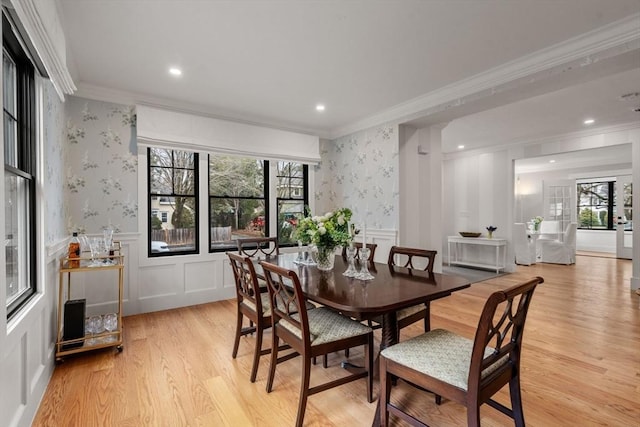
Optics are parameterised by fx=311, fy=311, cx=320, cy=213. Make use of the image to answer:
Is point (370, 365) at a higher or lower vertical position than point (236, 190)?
lower

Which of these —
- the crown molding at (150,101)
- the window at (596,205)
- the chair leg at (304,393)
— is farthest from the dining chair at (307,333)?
the window at (596,205)

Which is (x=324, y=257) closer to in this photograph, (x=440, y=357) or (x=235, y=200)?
(x=440, y=357)

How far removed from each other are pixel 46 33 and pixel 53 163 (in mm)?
1280

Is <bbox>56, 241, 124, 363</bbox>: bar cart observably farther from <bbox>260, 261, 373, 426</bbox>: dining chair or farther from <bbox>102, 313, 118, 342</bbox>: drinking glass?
<bbox>260, 261, 373, 426</bbox>: dining chair

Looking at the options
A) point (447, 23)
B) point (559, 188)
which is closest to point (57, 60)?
point (447, 23)

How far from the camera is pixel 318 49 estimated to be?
2564 millimetres

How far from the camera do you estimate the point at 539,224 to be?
7980 millimetres

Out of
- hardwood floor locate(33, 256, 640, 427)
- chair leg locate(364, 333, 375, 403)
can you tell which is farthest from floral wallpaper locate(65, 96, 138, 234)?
chair leg locate(364, 333, 375, 403)

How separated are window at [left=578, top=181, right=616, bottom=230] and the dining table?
9689 mm

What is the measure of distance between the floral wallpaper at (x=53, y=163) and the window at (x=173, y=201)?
0.89 m

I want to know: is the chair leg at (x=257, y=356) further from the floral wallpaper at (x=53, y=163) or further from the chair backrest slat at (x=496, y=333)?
the floral wallpaper at (x=53, y=163)

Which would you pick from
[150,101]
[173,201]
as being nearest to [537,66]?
[150,101]

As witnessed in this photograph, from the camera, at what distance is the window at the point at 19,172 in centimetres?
170

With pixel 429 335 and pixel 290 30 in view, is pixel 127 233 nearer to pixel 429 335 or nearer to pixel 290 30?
pixel 290 30
